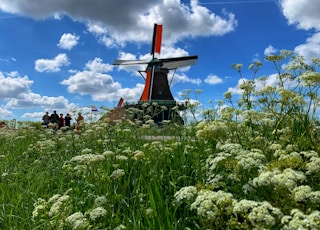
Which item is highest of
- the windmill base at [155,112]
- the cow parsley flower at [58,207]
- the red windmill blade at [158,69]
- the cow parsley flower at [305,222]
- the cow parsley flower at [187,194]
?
the red windmill blade at [158,69]

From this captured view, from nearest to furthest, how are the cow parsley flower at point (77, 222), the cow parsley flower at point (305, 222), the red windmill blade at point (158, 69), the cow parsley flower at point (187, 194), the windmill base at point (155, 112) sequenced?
the cow parsley flower at point (305, 222) < the cow parsley flower at point (187, 194) < the cow parsley flower at point (77, 222) < the windmill base at point (155, 112) < the red windmill blade at point (158, 69)

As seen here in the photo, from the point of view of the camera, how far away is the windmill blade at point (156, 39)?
38.9 meters

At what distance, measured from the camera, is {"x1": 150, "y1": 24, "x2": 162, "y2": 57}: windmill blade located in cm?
3891

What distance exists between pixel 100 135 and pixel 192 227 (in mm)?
4573

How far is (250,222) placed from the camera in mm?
2480

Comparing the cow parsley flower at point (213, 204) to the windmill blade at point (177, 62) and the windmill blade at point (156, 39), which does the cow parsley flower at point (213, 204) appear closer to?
the windmill blade at point (177, 62)

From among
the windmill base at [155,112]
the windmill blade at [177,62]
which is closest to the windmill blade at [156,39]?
the windmill blade at [177,62]

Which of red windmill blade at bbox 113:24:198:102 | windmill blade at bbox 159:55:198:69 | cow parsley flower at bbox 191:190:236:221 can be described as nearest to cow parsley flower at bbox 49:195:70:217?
cow parsley flower at bbox 191:190:236:221

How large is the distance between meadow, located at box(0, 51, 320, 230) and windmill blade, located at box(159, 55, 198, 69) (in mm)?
32422

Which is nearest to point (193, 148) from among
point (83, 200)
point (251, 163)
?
point (83, 200)

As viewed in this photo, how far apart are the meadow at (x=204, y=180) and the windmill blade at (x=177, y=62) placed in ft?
106

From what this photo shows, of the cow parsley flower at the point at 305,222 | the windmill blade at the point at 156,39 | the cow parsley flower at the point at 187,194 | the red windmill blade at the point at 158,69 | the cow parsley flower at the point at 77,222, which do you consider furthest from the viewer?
the windmill blade at the point at 156,39

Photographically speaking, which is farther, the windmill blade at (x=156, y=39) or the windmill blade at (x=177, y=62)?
the windmill blade at (x=177, y=62)

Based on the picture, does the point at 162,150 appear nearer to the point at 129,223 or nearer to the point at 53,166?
the point at 129,223
